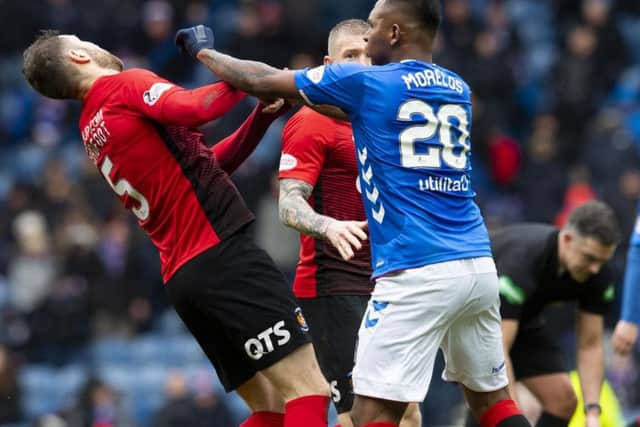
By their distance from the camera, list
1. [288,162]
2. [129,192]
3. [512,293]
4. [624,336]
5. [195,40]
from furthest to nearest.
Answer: [624,336] < [512,293] < [288,162] < [129,192] < [195,40]

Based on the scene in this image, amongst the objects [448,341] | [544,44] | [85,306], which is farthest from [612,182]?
[448,341]

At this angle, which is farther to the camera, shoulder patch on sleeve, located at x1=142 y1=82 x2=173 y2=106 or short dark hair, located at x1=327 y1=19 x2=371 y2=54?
short dark hair, located at x1=327 y1=19 x2=371 y2=54

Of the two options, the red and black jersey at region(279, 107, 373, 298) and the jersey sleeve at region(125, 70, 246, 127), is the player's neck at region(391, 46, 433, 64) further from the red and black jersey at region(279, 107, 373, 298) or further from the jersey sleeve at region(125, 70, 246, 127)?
the red and black jersey at region(279, 107, 373, 298)

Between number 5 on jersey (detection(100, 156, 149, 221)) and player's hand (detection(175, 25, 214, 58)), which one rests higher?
player's hand (detection(175, 25, 214, 58))

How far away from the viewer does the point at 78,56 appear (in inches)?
265

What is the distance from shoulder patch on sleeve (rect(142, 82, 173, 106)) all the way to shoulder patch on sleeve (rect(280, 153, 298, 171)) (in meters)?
0.79

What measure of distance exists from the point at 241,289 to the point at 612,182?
9.19 m

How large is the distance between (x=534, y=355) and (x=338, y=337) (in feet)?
7.06

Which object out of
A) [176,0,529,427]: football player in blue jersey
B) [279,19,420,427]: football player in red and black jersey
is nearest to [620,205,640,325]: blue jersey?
[279,19,420,427]: football player in red and black jersey

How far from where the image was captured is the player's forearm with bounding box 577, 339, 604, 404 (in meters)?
8.47

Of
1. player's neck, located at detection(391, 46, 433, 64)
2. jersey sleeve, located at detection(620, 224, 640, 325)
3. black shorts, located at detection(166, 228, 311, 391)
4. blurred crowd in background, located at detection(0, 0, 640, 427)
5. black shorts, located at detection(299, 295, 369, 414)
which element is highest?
player's neck, located at detection(391, 46, 433, 64)

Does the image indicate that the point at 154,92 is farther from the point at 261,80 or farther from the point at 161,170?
the point at 261,80

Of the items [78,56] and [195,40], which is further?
[78,56]

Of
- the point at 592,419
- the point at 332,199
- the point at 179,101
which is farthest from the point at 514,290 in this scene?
the point at 179,101
